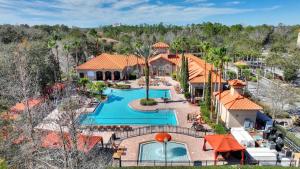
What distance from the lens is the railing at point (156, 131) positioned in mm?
30922

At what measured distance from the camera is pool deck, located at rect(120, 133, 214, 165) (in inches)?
1009

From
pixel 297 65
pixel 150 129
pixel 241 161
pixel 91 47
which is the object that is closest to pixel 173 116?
pixel 150 129

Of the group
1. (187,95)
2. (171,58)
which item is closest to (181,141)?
(187,95)

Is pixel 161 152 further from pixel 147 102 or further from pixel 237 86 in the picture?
pixel 147 102

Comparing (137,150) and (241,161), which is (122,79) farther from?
(241,161)

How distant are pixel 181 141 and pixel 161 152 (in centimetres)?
330

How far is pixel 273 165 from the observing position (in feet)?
77.2

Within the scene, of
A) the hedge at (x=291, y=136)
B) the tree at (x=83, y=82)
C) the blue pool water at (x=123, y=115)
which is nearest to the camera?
the hedge at (x=291, y=136)

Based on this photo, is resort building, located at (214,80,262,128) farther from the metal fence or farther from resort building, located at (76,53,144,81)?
resort building, located at (76,53,144,81)

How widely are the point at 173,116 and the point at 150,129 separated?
23.4ft

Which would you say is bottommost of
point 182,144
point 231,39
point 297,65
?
point 182,144

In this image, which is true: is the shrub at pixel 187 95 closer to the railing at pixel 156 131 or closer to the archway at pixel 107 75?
the railing at pixel 156 131

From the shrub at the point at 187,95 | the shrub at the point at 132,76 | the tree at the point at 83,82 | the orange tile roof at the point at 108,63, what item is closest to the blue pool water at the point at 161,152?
the shrub at the point at 187,95

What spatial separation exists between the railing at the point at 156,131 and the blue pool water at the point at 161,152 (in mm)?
2839
